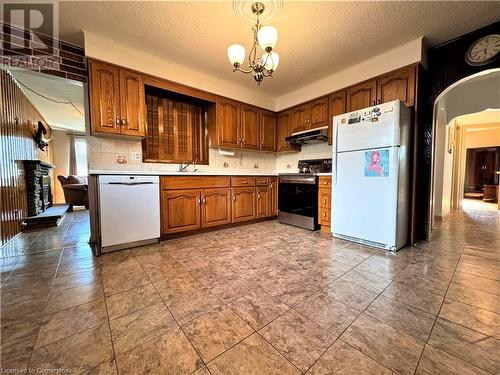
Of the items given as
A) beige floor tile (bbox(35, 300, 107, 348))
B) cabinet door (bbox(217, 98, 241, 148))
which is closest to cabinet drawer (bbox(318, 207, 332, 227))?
cabinet door (bbox(217, 98, 241, 148))

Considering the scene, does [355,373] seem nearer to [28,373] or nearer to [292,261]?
[292,261]

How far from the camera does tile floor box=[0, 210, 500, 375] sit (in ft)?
3.08

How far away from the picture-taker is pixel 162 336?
109 cm

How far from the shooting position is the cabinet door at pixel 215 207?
3037 mm

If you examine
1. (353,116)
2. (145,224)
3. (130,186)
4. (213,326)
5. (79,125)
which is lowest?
(213,326)

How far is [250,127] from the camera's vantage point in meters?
3.81

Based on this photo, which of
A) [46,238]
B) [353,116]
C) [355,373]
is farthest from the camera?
[46,238]

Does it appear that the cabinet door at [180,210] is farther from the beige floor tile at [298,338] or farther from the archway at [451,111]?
the archway at [451,111]

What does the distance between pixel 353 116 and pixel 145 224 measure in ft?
9.64

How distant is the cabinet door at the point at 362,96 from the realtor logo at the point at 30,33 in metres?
3.52

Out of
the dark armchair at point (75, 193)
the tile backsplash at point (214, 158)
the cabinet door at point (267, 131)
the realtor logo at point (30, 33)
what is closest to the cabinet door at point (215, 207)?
the tile backsplash at point (214, 158)

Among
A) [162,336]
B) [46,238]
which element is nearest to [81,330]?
[162,336]

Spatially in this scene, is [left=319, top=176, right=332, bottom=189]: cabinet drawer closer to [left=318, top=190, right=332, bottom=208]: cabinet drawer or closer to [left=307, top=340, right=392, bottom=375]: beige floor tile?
[left=318, top=190, right=332, bottom=208]: cabinet drawer

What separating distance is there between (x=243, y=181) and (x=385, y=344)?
271cm
